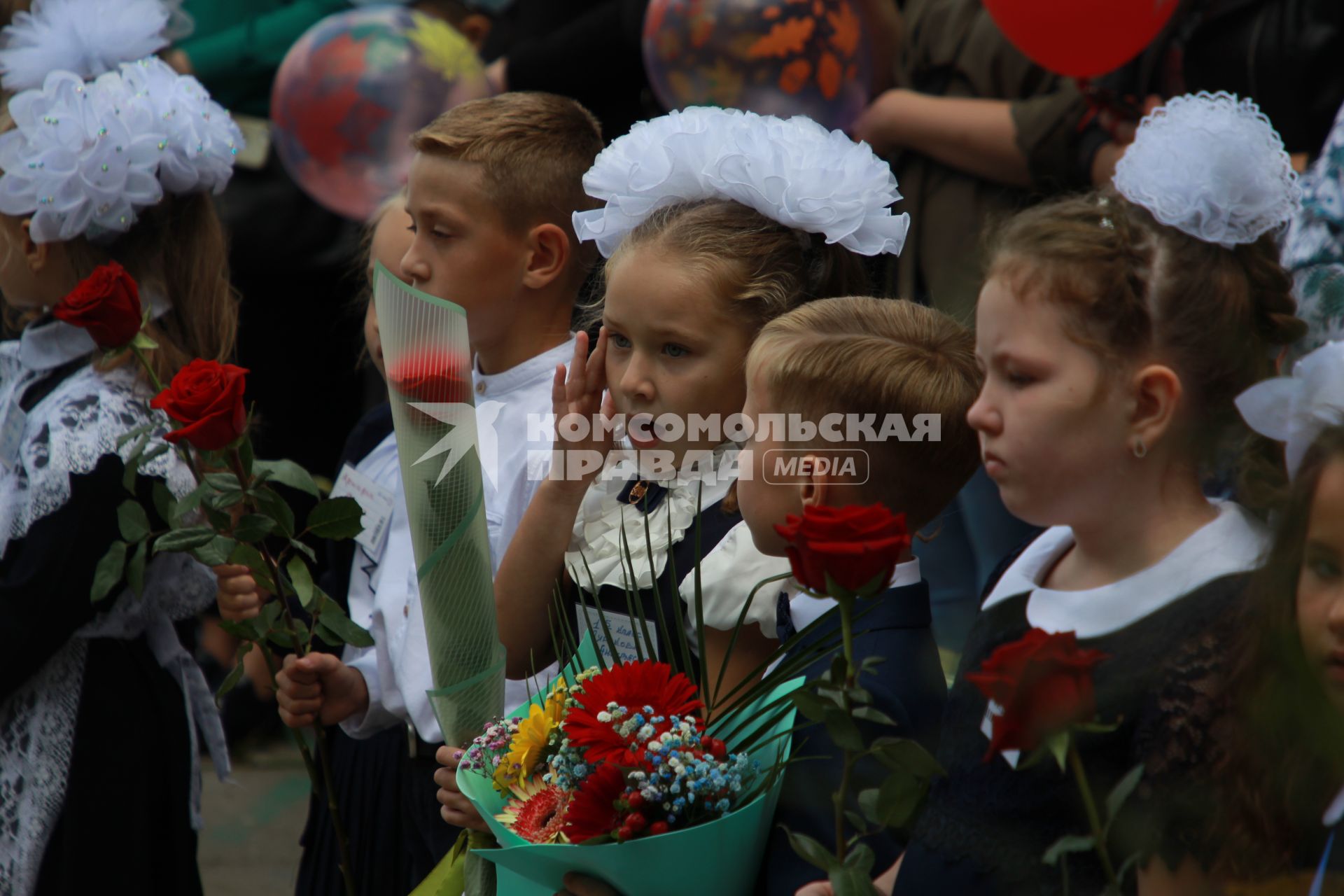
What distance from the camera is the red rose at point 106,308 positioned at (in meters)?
2.09

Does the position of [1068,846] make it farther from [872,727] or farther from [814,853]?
[872,727]

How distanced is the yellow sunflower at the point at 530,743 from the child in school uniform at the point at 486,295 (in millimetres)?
721

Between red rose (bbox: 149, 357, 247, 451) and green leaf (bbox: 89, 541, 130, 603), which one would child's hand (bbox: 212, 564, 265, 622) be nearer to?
green leaf (bbox: 89, 541, 130, 603)

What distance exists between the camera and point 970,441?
5.59 ft

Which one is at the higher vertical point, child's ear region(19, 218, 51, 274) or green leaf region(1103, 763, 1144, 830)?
green leaf region(1103, 763, 1144, 830)

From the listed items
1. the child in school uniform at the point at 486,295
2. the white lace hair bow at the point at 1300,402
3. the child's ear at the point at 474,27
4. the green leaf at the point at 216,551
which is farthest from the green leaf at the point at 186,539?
the child's ear at the point at 474,27

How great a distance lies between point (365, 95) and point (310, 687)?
1885 mm

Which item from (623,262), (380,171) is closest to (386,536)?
(623,262)

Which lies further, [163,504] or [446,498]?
[163,504]

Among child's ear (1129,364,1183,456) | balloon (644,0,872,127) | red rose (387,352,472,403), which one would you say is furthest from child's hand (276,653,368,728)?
balloon (644,0,872,127)

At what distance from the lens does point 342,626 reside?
193cm

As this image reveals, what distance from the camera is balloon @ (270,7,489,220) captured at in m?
3.52

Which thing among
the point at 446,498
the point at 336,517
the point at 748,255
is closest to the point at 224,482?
the point at 336,517

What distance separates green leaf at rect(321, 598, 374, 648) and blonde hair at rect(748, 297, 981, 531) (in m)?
0.66
